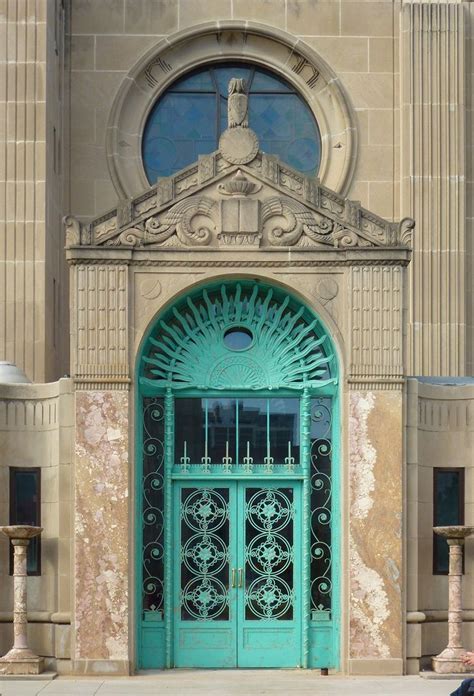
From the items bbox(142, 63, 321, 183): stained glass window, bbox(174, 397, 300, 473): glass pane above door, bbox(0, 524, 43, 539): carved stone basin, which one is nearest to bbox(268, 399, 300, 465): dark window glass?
bbox(174, 397, 300, 473): glass pane above door

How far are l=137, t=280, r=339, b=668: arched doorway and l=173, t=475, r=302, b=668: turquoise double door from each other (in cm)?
1

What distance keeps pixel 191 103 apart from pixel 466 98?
438 cm

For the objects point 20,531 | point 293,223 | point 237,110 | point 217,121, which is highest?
point 217,121

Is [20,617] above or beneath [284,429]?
beneath

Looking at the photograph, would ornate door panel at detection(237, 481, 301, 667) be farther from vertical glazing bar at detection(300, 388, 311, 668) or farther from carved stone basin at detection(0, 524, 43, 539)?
carved stone basin at detection(0, 524, 43, 539)

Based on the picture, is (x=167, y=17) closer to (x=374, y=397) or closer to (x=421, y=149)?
(x=421, y=149)

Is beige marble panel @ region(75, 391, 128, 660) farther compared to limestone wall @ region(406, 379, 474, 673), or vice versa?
limestone wall @ region(406, 379, 474, 673)

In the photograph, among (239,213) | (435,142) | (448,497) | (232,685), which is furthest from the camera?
(435,142)

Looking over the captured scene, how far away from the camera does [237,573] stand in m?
20.7

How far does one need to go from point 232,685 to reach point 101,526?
8.37 ft

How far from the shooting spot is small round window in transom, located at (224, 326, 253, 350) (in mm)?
21031

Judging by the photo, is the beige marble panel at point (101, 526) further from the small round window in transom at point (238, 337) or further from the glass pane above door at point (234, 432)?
the small round window in transom at point (238, 337)

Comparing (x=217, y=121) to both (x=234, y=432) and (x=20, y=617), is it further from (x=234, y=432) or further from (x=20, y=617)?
(x=20, y=617)

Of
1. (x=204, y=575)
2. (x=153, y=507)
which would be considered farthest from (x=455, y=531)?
(x=153, y=507)
